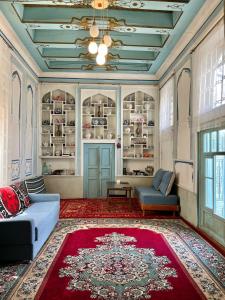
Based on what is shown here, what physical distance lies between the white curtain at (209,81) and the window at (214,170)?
0.73ft

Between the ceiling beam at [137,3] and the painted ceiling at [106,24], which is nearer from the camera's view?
the ceiling beam at [137,3]

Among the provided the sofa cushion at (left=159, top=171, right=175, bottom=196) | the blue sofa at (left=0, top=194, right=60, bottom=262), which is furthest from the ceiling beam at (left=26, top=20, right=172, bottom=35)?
the blue sofa at (left=0, top=194, right=60, bottom=262)

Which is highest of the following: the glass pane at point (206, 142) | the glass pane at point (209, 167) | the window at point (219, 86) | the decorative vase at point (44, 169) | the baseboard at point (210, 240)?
the window at point (219, 86)

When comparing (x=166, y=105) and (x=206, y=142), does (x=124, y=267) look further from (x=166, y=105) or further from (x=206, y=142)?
(x=166, y=105)

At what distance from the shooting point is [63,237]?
447 cm

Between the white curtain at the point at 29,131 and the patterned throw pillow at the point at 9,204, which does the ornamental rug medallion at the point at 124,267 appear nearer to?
the patterned throw pillow at the point at 9,204

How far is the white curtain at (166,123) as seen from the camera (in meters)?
6.91

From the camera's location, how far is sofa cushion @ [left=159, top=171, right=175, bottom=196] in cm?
608

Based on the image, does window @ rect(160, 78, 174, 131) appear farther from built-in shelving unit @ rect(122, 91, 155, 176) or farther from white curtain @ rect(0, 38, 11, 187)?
white curtain @ rect(0, 38, 11, 187)

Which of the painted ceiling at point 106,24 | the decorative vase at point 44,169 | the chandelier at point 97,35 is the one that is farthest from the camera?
the decorative vase at point 44,169

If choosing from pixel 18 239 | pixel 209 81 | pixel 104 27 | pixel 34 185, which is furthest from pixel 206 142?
pixel 34 185

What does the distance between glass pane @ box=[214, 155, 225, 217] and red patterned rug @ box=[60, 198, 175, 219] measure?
1918 millimetres

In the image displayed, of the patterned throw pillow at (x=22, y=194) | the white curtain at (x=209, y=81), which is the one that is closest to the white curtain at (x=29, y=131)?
the patterned throw pillow at (x=22, y=194)

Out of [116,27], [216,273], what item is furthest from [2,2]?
[216,273]
